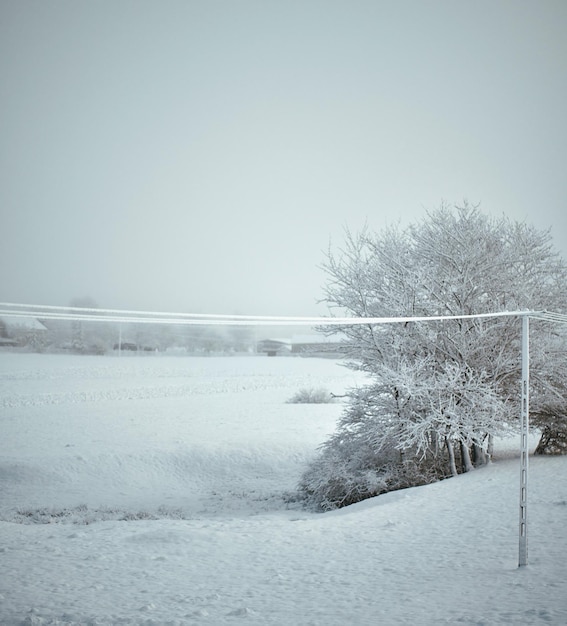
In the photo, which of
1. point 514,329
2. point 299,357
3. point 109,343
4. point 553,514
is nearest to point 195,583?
point 553,514

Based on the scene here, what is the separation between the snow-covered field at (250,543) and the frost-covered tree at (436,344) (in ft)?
3.70

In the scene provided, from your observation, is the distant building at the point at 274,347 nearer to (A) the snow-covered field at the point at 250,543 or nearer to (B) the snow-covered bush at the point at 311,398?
(B) the snow-covered bush at the point at 311,398

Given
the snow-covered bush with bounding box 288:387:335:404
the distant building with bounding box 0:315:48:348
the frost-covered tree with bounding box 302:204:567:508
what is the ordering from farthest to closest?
the distant building with bounding box 0:315:48:348
the snow-covered bush with bounding box 288:387:335:404
the frost-covered tree with bounding box 302:204:567:508

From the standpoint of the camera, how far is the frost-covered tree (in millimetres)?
12578

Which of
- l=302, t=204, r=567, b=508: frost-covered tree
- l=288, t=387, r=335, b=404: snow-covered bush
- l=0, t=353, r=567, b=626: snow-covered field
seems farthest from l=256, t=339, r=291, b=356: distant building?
l=302, t=204, r=567, b=508: frost-covered tree

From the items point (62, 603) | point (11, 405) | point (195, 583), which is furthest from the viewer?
point (11, 405)

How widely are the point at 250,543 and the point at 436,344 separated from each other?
253 inches

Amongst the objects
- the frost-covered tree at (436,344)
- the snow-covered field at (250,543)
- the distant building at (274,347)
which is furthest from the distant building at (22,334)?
the frost-covered tree at (436,344)

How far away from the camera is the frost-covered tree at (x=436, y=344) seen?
1258cm

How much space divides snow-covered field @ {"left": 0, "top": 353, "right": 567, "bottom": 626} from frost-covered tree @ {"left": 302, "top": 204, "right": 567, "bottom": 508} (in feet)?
3.70

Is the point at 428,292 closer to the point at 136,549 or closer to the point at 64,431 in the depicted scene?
the point at 136,549

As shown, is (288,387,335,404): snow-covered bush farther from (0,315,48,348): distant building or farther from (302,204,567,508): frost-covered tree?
(0,315,48,348): distant building

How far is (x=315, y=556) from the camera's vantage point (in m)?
7.72

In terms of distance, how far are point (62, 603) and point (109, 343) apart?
1850 inches
